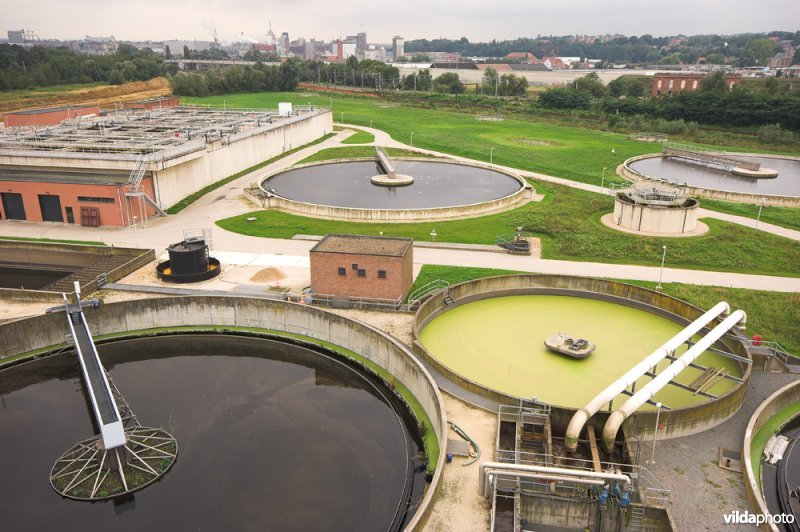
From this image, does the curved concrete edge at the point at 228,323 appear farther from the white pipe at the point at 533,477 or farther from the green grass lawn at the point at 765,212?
the green grass lawn at the point at 765,212

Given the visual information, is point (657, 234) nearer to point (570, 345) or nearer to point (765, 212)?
point (765, 212)

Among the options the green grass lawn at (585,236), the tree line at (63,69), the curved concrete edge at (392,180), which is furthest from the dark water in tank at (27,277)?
the tree line at (63,69)

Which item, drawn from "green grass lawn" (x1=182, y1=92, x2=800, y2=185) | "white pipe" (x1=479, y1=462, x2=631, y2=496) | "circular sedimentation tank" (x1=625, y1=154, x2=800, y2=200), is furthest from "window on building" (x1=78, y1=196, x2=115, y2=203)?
"circular sedimentation tank" (x1=625, y1=154, x2=800, y2=200)

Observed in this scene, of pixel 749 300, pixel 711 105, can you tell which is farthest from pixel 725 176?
pixel 749 300

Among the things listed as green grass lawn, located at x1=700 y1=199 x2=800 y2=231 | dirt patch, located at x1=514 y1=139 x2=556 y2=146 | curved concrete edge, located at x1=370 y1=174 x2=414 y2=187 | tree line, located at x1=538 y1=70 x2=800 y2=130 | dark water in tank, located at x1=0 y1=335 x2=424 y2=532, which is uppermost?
tree line, located at x1=538 y1=70 x2=800 y2=130

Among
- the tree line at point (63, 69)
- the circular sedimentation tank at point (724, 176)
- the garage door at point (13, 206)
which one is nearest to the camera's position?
the garage door at point (13, 206)

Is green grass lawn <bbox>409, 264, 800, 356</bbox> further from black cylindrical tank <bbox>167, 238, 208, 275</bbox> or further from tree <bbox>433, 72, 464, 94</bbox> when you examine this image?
tree <bbox>433, 72, 464, 94</bbox>
